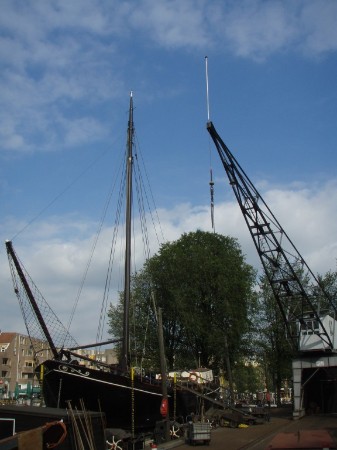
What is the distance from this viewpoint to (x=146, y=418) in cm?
2789

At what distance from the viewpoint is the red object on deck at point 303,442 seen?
30.0ft

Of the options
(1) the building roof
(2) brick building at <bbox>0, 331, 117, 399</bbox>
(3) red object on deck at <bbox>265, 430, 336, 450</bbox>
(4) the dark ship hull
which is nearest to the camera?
(3) red object on deck at <bbox>265, 430, 336, 450</bbox>

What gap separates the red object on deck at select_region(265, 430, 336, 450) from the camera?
30.0 feet

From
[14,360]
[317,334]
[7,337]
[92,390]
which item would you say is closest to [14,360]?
[14,360]

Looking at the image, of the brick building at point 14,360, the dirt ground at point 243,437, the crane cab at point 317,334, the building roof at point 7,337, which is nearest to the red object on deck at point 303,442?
the dirt ground at point 243,437

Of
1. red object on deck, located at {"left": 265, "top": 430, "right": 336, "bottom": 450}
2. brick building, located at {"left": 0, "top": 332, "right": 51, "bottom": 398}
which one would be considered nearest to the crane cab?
red object on deck, located at {"left": 265, "top": 430, "right": 336, "bottom": 450}

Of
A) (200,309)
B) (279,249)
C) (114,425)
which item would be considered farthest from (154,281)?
(114,425)

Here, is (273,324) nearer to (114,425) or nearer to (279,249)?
(279,249)

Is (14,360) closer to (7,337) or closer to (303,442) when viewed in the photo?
(7,337)

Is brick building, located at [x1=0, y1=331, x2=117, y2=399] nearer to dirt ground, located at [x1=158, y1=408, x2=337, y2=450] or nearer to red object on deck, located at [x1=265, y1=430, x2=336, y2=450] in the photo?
dirt ground, located at [x1=158, y1=408, x2=337, y2=450]

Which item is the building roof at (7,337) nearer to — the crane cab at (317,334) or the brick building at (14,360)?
the brick building at (14,360)

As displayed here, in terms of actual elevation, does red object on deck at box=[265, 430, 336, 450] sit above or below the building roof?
below

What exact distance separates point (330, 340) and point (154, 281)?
21.3 metres

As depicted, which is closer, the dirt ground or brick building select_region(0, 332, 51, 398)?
the dirt ground
